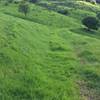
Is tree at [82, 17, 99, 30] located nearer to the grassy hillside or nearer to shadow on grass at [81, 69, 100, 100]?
the grassy hillside

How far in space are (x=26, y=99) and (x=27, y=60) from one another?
9.83 metres

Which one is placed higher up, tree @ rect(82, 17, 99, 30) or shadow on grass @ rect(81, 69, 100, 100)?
shadow on grass @ rect(81, 69, 100, 100)

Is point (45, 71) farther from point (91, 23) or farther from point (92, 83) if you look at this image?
point (91, 23)

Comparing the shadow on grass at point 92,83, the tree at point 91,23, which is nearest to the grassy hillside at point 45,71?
the shadow on grass at point 92,83

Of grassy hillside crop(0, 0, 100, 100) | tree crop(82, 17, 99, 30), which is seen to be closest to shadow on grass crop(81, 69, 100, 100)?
grassy hillside crop(0, 0, 100, 100)

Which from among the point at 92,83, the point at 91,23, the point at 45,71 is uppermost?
the point at 45,71

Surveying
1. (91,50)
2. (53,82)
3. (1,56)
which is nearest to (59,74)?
(53,82)

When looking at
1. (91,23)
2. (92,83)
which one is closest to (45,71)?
(92,83)

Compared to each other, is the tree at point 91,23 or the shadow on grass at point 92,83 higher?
the shadow on grass at point 92,83

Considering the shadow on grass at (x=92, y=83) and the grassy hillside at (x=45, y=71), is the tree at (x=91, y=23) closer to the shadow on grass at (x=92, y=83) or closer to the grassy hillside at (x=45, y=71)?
the grassy hillside at (x=45, y=71)

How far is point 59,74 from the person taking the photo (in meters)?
32.3

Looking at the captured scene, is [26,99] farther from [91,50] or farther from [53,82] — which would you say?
[91,50]

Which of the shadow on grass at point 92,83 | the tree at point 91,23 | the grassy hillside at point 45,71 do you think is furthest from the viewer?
the tree at point 91,23

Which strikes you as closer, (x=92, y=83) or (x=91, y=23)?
(x=92, y=83)
